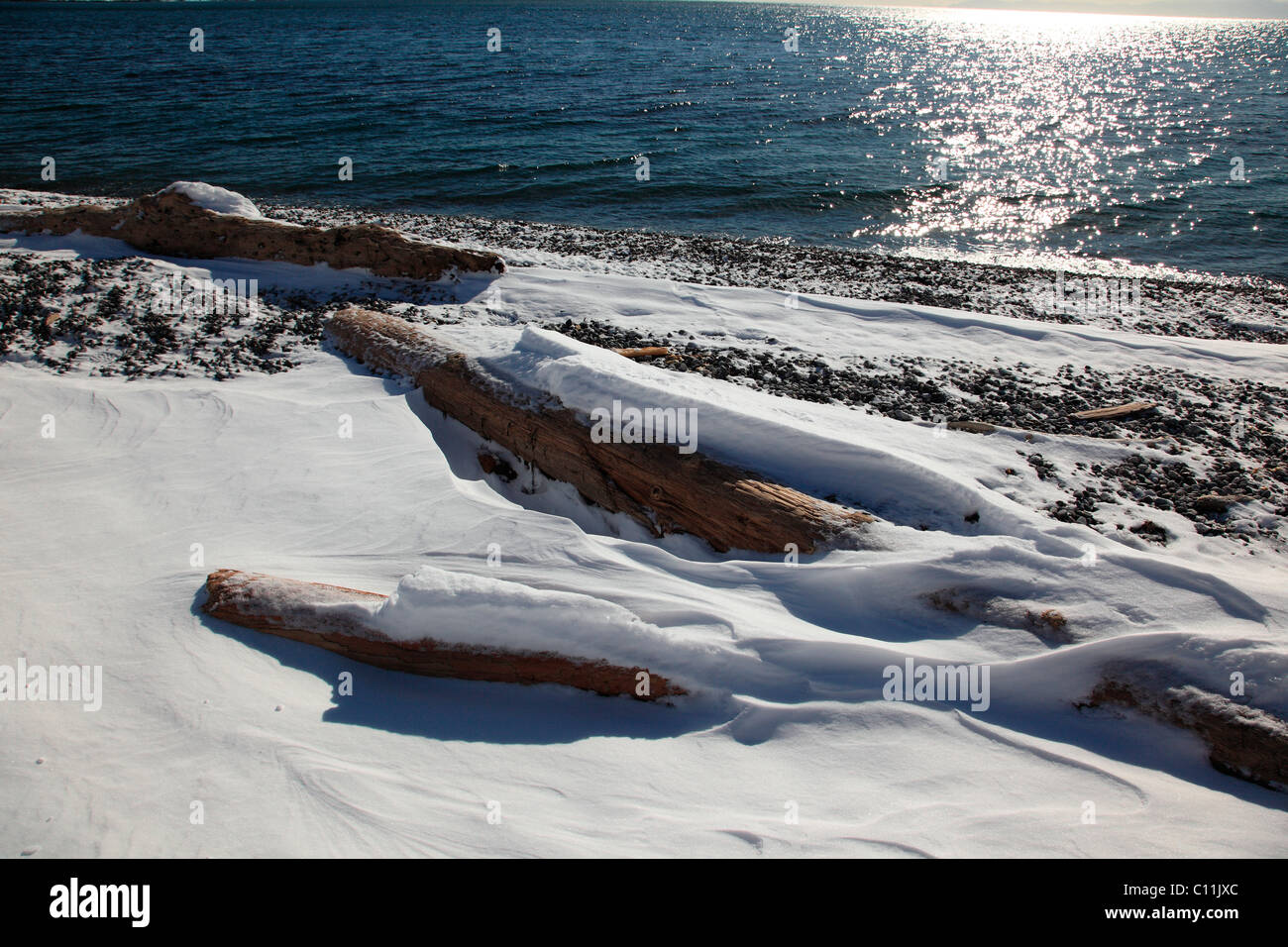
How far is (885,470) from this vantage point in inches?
192

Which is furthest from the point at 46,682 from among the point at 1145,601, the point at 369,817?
the point at 1145,601

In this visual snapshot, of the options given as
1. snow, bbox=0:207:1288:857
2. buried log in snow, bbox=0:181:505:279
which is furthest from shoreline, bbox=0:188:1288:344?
snow, bbox=0:207:1288:857

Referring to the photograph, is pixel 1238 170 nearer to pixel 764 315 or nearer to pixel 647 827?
pixel 764 315

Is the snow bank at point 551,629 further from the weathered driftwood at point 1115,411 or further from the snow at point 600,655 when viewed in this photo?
the weathered driftwood at point 1115,411

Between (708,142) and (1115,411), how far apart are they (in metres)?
19.9

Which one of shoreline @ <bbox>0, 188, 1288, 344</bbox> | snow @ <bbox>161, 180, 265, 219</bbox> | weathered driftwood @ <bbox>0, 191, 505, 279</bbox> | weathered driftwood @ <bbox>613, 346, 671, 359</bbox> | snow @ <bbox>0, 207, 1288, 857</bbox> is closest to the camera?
snow @ <bbox>0, 207, 1288, 857</bbox>

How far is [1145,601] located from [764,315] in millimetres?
6274

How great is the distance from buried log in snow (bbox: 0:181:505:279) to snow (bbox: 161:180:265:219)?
0.03 meters

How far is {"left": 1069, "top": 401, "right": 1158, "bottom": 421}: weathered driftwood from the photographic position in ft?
22.7

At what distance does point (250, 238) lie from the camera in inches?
395

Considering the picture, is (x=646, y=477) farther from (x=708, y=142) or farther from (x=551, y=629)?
(x=708, y=142)

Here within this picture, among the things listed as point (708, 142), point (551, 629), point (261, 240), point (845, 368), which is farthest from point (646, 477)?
point (708, 142)

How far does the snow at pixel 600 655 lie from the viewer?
9.30 feet

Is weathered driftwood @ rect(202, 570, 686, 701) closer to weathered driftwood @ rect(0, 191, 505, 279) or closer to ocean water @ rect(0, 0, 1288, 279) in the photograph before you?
weathered driftwood @ rect(0, 191, 505, 279)
